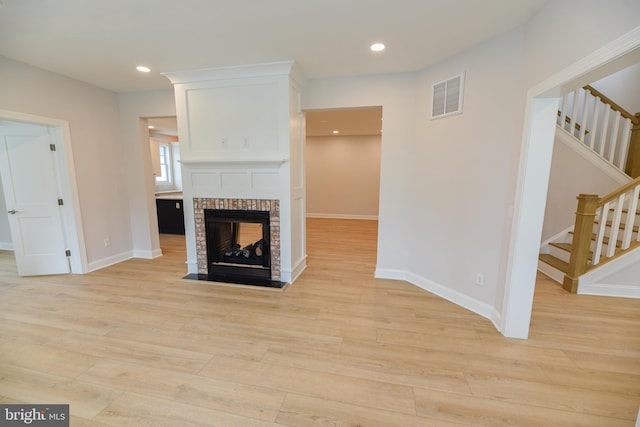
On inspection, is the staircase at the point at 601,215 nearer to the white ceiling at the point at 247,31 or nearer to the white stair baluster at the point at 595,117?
the white stair baluster at the point at 595,117

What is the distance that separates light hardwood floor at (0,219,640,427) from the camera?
159 centimetres

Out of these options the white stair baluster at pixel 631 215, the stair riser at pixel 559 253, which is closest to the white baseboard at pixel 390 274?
the stair riser at pixel 559 253

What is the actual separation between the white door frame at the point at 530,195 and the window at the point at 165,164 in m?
8.13

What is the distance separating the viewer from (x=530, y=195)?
2090 millimetres

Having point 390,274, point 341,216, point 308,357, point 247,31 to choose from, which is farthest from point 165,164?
point 308,357

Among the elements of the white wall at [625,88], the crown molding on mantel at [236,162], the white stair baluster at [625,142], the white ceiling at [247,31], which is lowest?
the crown molding on mantel at [236,162]

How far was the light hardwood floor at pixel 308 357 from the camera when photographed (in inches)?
62.6

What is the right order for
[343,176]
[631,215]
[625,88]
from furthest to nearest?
[343,176]
[625,88]
[631,215]

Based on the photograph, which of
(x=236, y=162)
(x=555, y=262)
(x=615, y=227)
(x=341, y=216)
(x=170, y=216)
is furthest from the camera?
(x=341, y=216)

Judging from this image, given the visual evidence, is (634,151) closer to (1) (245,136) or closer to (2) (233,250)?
(1) (245,136)

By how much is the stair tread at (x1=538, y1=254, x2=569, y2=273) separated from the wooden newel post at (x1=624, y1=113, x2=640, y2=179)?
1.68 meters

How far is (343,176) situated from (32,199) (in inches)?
265

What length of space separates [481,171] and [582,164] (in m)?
2.76

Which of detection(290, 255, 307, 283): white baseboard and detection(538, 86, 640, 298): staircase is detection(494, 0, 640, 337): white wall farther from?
detection(290, 255, 307, 283): white baseboard
